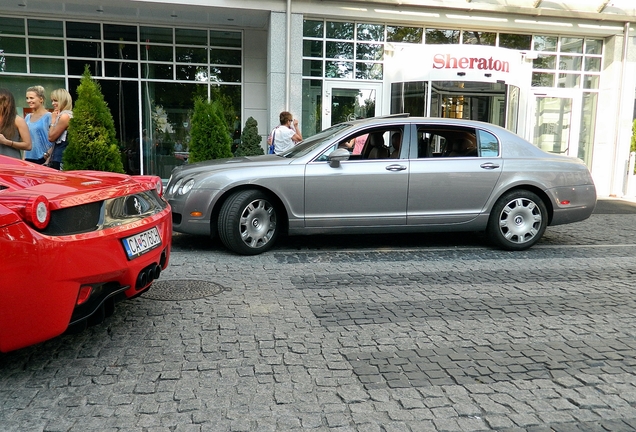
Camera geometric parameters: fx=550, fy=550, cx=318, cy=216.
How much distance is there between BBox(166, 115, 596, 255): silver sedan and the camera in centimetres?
648

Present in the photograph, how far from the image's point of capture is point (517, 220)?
7102 millimetres

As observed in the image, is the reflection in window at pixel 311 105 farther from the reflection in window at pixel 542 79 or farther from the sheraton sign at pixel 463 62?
the reflection in window at pixel 542 79

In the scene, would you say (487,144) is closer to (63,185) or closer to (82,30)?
(63,185)

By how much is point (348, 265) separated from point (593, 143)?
37.5 feet

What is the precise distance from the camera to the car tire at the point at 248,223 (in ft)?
21.0

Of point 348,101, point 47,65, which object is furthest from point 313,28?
point 47,65

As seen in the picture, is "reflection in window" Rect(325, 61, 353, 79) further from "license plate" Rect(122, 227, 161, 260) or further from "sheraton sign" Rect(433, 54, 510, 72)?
"license plate" Rect(122, 227, 161, 260)

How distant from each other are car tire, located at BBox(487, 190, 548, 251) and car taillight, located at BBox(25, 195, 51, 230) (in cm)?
548

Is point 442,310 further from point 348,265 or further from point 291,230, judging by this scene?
point 291,230

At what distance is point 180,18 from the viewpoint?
13125 millimetres

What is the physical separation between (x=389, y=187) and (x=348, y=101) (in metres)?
7.22

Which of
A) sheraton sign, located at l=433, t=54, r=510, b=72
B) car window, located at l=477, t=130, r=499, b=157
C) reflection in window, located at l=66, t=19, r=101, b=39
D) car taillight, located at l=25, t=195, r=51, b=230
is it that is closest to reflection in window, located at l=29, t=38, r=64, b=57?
reflection in window, located at l=66, t=19, r=101, b=39

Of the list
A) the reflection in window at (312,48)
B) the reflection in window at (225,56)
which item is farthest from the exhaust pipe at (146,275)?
the reflection in window at (225,56)

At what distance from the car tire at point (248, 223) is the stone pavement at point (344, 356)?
0.51 meters
